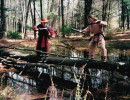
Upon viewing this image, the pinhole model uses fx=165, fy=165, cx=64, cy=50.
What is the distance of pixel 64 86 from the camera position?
5.81 m

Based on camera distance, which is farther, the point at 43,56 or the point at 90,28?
the point at 43,56

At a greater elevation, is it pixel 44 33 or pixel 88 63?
pixel 44 33

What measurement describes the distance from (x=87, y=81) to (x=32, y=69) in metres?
3.26

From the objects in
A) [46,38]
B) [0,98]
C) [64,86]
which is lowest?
[64,86]

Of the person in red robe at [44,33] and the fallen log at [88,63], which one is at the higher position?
the person in red robe at [44,33]

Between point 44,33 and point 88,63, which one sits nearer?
point 88,63

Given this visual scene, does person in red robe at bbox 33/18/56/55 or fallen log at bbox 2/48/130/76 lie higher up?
person in red robe at bbox 33/18/56/55

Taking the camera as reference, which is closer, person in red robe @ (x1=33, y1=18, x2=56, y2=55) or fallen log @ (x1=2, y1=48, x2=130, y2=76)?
fallen log @ (x1=2, y1=48, x2=130, y2=76)

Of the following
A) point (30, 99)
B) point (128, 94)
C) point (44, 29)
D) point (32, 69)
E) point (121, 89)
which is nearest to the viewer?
point (30, 99)

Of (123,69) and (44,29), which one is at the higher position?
(44,29)

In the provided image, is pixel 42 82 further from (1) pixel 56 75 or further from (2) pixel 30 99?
(2) pixel 30 99

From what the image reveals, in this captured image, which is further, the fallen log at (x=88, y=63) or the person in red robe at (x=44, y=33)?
the person in red robe at (x=44, y=33)

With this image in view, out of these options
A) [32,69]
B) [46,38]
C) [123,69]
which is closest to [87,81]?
[123,69]

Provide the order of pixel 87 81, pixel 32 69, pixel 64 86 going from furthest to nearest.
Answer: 1. pixel 32 69
2. pixel 87 81
3. pixel 64 86
